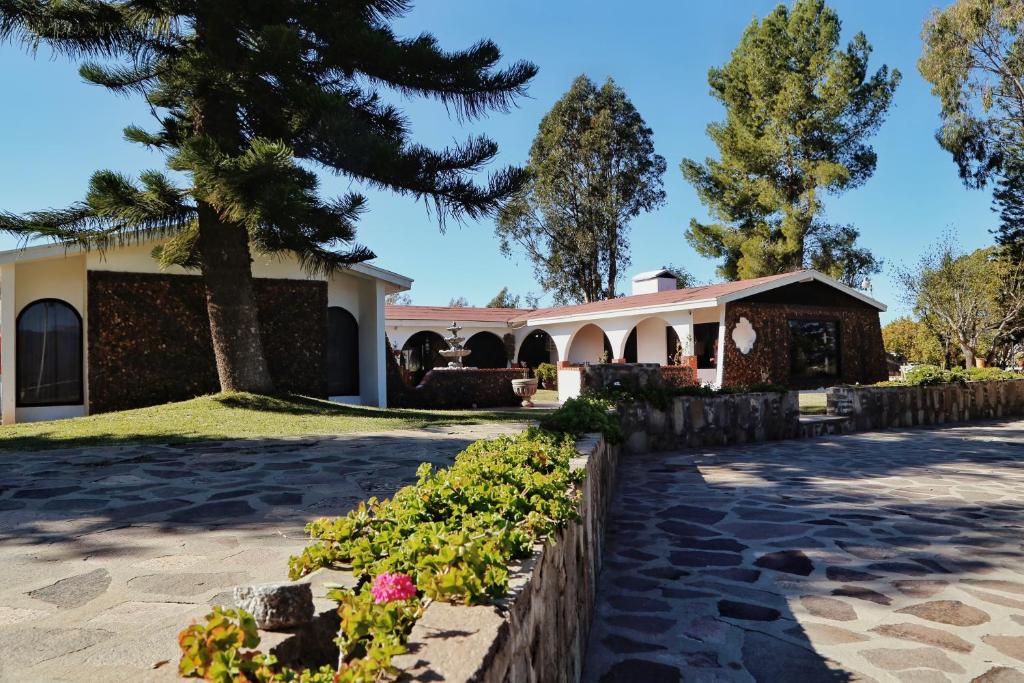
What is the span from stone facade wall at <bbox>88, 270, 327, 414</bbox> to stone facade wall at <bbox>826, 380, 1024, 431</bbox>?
1039 cm

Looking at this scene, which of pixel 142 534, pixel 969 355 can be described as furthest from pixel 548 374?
pixel 142 534

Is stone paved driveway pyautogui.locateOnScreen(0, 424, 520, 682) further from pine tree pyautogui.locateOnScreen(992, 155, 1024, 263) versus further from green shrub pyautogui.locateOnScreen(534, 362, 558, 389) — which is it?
pine tree pyautogui.locateOnScreen(992, 155, 1024, 263)

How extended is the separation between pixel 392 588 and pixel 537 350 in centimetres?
2658

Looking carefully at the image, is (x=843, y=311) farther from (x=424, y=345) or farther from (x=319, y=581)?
(x=319, y=581)

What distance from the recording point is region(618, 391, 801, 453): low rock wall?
8.52 meters

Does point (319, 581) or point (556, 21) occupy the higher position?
point (556, 21)

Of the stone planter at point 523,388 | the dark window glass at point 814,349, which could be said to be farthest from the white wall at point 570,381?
the dark window glass at point 814,349

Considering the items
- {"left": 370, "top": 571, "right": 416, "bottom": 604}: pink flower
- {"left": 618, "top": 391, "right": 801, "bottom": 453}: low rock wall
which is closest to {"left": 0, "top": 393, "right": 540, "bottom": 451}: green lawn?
{"left": 618, "top": 391, "right": 801, "bottom": 453}: low rock wall

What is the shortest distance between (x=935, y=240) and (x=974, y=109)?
15.0 ft

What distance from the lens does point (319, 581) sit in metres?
1.93

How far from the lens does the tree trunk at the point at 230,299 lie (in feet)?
34.9

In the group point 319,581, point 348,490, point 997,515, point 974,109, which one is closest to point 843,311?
point 974,109

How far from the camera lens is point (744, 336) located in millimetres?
18359

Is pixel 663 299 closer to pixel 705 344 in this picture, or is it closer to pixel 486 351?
pixel 705 344
